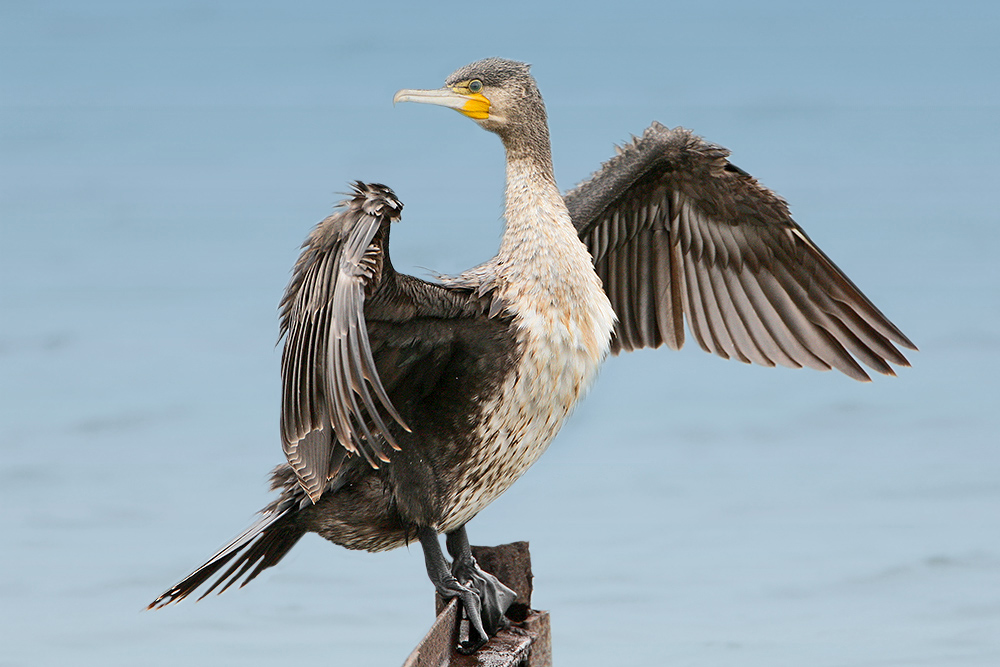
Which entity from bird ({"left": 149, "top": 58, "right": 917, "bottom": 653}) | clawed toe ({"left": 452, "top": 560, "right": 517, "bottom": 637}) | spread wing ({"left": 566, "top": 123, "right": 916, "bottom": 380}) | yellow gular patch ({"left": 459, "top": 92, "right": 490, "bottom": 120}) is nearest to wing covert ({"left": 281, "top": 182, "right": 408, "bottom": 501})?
bird ({"left": 149, "top": 58, "right": 917, "bottom": 653})

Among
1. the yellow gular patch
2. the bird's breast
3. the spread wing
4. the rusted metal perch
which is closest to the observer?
the rusted metal perch

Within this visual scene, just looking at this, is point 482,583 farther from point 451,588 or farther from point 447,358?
point 447,358

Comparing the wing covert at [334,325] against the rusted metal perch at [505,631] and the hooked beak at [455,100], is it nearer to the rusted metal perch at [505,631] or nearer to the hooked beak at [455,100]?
the rusted metal perch at [505,631]

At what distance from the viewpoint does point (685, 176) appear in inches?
197

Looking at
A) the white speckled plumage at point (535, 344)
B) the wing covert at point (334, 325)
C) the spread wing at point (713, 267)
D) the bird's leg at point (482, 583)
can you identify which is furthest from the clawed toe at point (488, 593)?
the spread wing at point (713, 267)

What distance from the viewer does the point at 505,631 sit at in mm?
3877

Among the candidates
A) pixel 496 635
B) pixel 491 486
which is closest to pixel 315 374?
pixel 491 486

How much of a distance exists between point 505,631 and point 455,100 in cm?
193

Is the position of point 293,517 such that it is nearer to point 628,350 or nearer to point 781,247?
point 628,350

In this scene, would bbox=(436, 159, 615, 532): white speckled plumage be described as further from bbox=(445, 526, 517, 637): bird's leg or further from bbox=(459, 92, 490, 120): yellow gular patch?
bbox=(459, 92, 490, 120): yellow gular patch

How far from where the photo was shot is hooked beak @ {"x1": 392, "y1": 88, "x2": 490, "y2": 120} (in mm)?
4070

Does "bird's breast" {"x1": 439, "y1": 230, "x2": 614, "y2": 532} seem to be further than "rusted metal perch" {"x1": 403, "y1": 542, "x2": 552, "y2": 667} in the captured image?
Yes

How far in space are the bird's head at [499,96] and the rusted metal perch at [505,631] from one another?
155cm

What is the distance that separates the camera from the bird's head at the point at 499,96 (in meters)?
4.22
